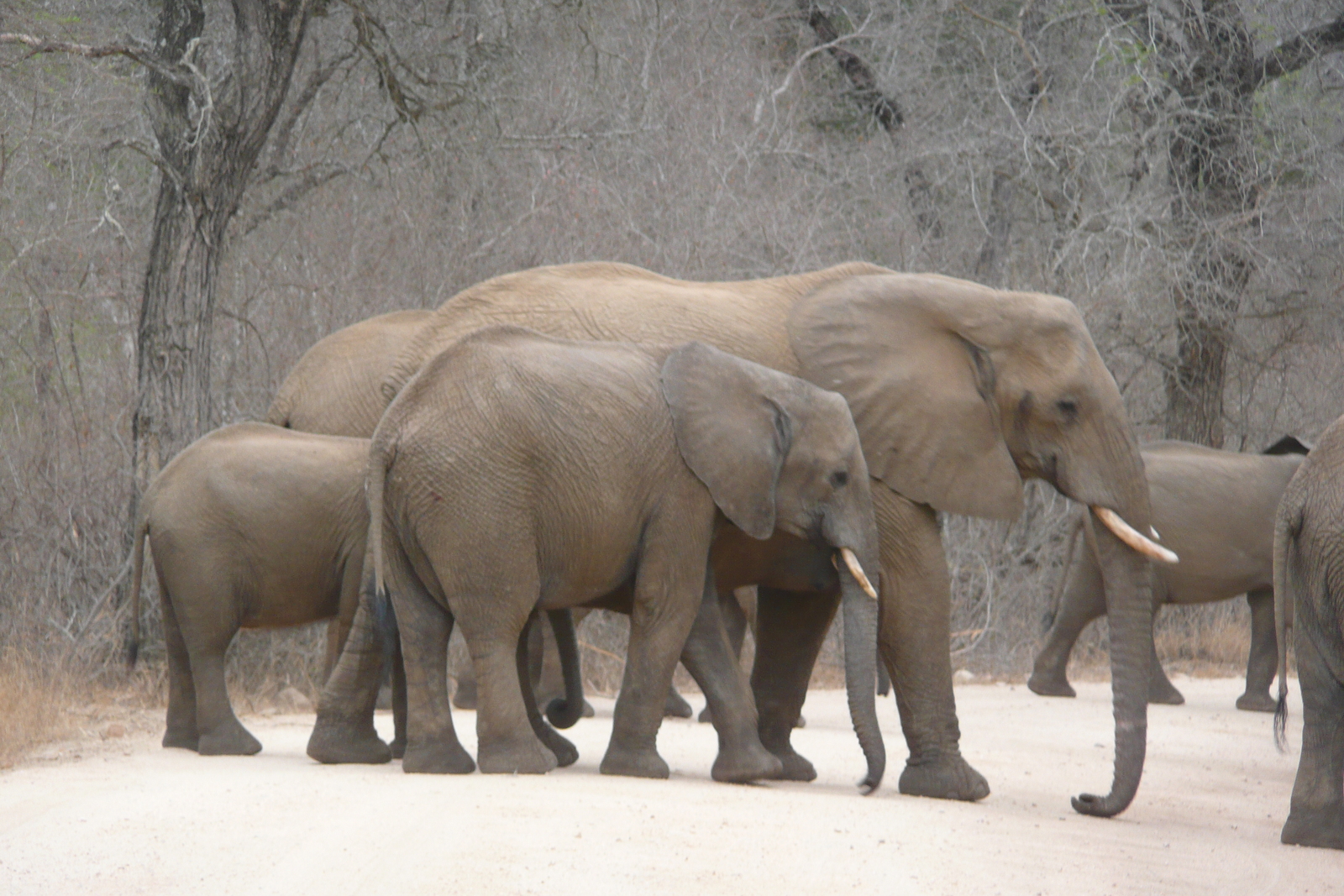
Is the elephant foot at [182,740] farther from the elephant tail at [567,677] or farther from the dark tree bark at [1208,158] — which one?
the dark tree bark at [1208,158]

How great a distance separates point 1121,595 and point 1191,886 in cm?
188

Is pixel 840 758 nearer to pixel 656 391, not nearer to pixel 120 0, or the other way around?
pixel 656 391

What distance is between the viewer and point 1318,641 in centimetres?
768

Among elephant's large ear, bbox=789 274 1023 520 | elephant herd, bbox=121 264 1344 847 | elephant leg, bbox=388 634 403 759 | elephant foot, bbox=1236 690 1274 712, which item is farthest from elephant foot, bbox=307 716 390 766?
elephant foot, bbox=1236 690 1274 712

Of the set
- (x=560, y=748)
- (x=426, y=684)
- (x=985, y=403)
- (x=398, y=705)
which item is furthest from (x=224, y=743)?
(x=985, y=403)

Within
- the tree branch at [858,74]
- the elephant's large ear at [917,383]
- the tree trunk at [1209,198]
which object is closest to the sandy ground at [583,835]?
the elephant's large ear at [917,383]

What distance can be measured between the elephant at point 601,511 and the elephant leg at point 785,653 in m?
0.77

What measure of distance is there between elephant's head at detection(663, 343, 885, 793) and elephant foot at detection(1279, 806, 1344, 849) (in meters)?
1.85

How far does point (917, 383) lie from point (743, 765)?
6.79ft

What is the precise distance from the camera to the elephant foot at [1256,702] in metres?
13.0

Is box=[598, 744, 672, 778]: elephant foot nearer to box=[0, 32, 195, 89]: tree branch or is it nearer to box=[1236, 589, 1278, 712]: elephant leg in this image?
box=[0, 32, 195, 89]: tree branch

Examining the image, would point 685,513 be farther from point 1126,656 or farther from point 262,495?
point 262,495

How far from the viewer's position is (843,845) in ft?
21.4

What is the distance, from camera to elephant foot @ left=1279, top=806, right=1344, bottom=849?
7.65m
